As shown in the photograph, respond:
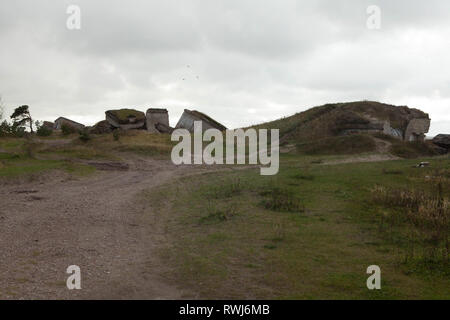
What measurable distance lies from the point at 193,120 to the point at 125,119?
658 centimetres

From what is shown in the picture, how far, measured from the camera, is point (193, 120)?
4238cm

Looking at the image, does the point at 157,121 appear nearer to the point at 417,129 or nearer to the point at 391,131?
the point at 391,131

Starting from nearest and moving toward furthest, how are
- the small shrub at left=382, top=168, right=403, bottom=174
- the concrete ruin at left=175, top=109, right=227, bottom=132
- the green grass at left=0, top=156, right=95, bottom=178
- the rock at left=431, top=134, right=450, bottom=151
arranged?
the small shrub at left=382, top=168, right=403, bottom=174
the green grass at left=0, top=156, right=95, bottom=178
the rock at left=431, top=134, right=450, bottom=151
the concrete ruin at left=175, top=109, right=227, bottom=132

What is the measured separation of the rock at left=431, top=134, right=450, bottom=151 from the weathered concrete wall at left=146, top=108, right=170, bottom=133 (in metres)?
22.5

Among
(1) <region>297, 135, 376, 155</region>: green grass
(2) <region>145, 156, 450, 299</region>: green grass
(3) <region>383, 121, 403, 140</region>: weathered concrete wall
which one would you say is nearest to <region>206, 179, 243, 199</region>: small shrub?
(2) <region>145, 156, 450, 299</region>: green grass

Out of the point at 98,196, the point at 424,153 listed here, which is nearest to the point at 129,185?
the point at 98,196

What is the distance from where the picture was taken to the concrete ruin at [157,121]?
4068cm

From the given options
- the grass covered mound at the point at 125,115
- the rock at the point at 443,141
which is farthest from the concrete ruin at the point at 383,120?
the grass covered mound at the point at 125,115

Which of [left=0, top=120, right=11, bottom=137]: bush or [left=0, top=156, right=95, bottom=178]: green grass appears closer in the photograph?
[left=0, top=156, right=95, bottom=178]: green grass

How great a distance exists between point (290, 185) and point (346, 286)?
9980 millimetres

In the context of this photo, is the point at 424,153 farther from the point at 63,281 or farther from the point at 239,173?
the point at 63,281

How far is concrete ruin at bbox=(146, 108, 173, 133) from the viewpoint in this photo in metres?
40.7

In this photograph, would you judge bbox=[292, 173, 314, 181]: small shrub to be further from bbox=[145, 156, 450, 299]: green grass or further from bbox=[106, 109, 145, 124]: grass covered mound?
bbox=[106, 109, 145, 124]: grass covered mound

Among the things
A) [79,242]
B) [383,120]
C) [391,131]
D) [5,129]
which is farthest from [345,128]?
[5,129]
